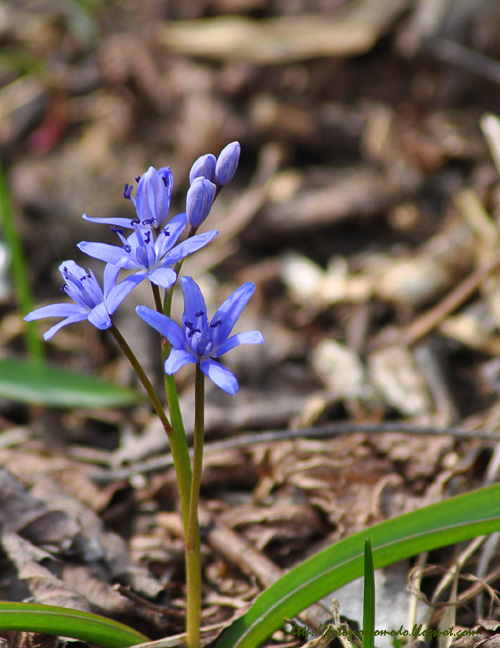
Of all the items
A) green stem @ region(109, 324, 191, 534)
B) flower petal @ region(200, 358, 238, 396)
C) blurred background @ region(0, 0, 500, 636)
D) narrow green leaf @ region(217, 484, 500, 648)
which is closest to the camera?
flower petal @ region(200, 358, 238, 396)

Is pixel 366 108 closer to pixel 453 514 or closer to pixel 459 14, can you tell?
pixel 459 14

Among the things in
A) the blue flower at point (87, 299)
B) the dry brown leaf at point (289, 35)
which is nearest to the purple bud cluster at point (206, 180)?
the blue flower at point (87, 299)

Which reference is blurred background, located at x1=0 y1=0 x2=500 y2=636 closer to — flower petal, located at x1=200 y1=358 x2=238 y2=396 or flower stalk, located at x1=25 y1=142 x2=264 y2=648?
flower stalk, located at x1=25 y1=142 x2=264 y2=648

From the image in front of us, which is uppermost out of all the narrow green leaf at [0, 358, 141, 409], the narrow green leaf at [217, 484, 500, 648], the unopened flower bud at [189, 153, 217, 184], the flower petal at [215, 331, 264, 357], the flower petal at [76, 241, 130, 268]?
the narrow green leaf at [0, 358, 141, 409]

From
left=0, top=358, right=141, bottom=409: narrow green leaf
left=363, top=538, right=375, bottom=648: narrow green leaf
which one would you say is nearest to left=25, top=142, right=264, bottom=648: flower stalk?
left=363, top=538, right=375, bottom=648: narrow green leaf

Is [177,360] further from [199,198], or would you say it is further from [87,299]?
[199,198]

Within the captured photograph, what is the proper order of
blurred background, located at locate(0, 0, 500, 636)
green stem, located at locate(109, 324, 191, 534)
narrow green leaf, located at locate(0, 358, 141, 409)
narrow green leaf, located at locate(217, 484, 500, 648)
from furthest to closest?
narrow green leaf, located at locate(0, 358, 141, 409)
blurred background, located at locate(0, 0, 500, 636)
narrow green leaf, located at locate(217, 484, 500, 648)
green stem, located at locate(109, 324, 191, 534)

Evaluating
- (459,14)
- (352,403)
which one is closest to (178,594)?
(352,403)
